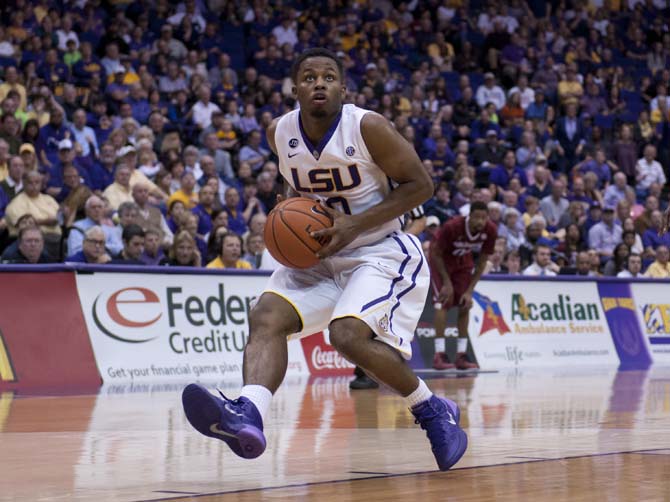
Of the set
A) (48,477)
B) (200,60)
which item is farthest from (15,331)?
(200,60)

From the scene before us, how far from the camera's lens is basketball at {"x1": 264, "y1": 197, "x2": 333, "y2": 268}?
5480mm

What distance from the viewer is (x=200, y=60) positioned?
19.8 m

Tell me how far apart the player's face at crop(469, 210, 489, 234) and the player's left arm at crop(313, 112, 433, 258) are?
888cm

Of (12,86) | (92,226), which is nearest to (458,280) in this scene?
(92,226)

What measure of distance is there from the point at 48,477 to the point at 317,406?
14.2 ft

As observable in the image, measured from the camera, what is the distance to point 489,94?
2330 cm

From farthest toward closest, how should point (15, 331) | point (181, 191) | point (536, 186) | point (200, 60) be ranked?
point (536, 186)
point (200, 60)
point (181, 191)
point (15, 331)

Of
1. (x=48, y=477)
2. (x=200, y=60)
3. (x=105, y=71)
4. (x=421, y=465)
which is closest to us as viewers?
(x=48, y=477)

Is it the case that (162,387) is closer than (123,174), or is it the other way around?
(162,387)

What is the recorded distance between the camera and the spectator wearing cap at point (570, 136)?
76.6 feet

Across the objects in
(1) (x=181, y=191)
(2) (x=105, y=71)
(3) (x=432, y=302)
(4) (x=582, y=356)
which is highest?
(2) (x=105, y=71)

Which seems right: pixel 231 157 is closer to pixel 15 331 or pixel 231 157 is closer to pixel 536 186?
pixel 536 186

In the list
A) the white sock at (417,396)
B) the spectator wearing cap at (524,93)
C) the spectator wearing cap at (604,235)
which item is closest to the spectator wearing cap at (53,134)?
the spectator wearing cap at (604,235)

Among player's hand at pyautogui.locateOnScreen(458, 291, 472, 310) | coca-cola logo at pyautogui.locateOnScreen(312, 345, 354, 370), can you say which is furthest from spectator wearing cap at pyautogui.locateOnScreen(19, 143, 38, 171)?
player's hand at pyautogui.locateOnScreen(458, 291, 472, 310)
